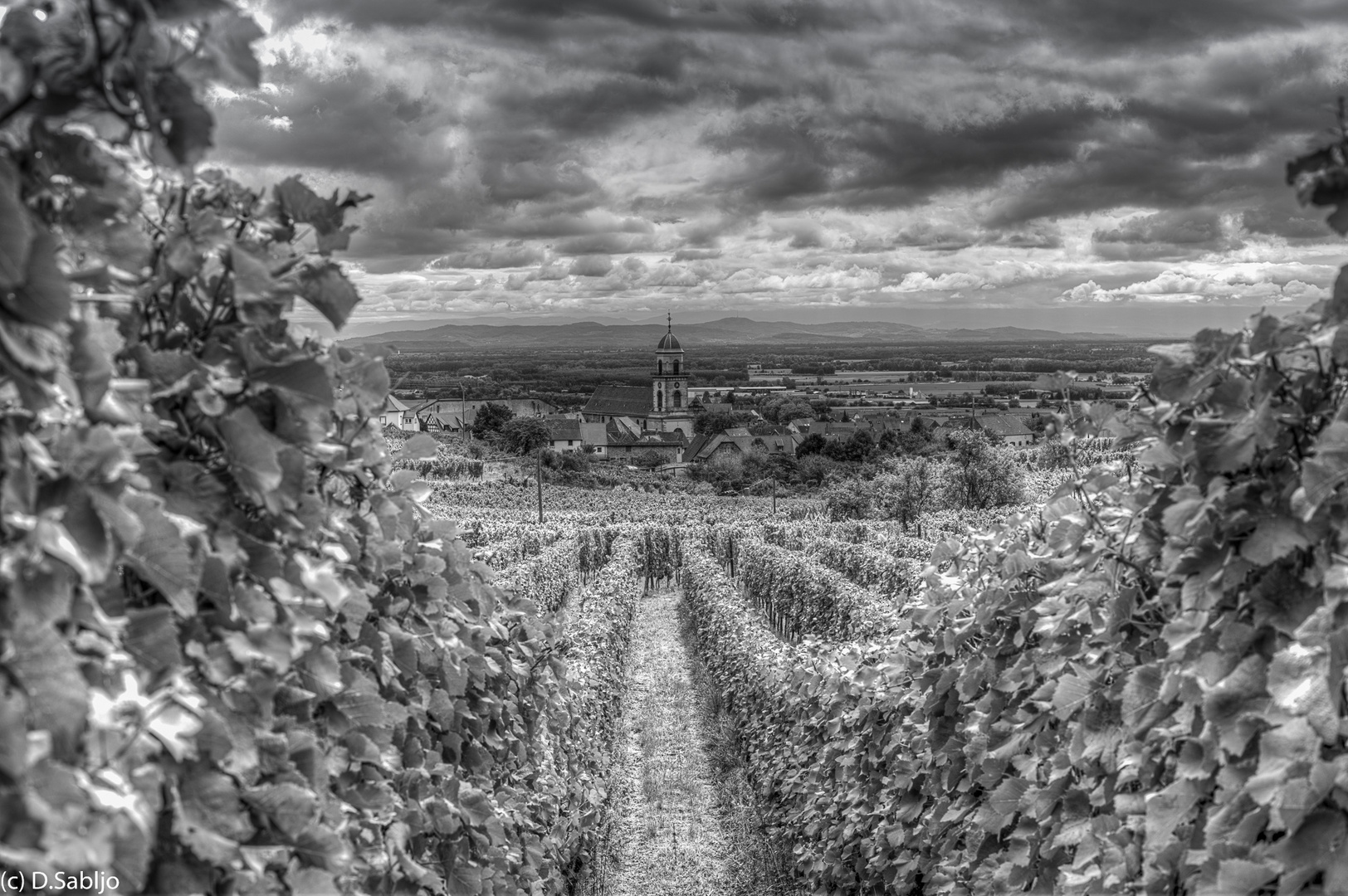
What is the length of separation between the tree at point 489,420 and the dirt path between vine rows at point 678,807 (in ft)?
289

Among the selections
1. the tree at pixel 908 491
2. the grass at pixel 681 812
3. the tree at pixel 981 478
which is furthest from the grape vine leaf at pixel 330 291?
the tree at pixel 981 478

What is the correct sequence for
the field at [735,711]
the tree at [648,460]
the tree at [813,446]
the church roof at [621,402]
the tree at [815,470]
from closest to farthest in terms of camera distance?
the field at [735,711] < the tree at [815,470] < the tree at [813,446] < the tree at [648,460] < the church roof at [621,402]

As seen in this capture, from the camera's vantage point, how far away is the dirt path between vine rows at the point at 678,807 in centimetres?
880

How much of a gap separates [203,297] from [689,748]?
12607 millimetres

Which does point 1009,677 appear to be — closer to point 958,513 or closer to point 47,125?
point 47,125

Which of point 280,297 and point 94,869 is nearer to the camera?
point 94,869

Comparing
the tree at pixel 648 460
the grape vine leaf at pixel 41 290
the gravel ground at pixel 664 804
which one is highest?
the grape vine leaf at pixel 41 290

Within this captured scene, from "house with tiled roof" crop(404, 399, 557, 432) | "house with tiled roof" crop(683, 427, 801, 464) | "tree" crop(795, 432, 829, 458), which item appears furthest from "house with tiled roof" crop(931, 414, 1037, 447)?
"house with tiled roof" crop(404, 399, 557, 432)

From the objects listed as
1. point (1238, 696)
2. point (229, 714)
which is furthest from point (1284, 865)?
point (229, 714)

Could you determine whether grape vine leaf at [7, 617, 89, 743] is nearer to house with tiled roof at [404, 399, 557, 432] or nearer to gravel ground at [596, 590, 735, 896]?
gravel ground at [596, 590, 735, 896]

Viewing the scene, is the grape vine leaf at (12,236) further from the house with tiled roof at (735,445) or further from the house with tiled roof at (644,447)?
the house with tiled roof at (644,447)

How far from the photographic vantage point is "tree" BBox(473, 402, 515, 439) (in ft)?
340

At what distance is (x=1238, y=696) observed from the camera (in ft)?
6.46

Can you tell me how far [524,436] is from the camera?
329 ft
